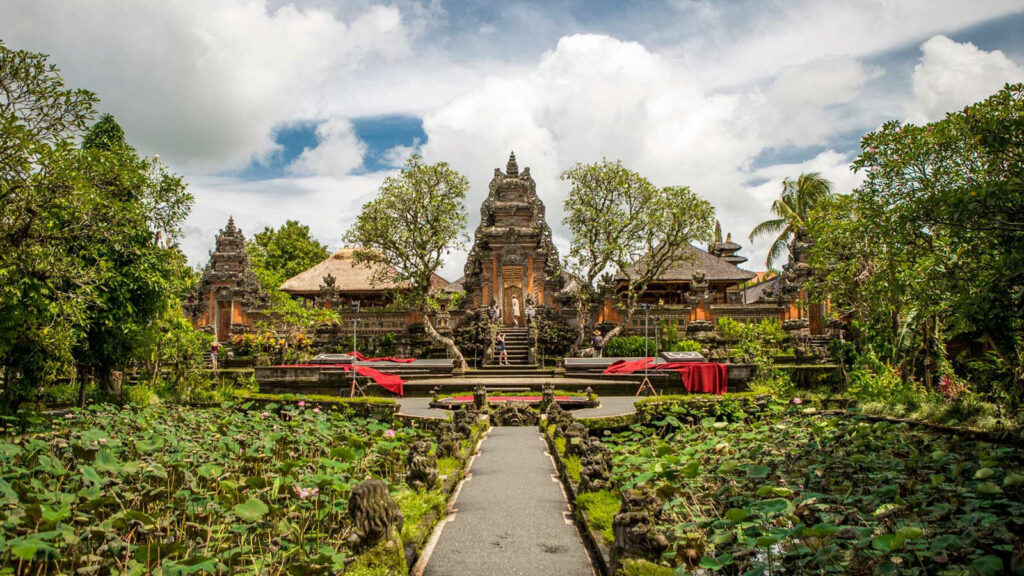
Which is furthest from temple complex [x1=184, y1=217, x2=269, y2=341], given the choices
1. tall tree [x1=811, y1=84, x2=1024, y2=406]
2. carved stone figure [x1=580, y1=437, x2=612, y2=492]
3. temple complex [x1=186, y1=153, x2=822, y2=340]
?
tall tree [x1=811, y1=84, x2=1024, y2=406]

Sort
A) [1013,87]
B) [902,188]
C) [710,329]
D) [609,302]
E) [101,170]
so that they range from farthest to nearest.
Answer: [609,302], [710,329], [101,170], [902,188], [1013,87]

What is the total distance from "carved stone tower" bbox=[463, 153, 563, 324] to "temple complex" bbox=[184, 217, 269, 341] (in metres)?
9.89

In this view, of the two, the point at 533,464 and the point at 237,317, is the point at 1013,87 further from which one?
the point at 237,317

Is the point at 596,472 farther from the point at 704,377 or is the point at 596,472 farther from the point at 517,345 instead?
the point at 517,345

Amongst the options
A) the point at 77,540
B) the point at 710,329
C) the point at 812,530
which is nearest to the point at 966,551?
the point at 812,530

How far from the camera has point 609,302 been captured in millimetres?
25938

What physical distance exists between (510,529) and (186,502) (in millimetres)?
2733

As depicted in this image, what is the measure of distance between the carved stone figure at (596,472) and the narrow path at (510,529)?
1.12 feet

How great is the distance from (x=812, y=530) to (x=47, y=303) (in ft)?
32.3

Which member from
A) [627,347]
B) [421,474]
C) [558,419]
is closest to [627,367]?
[627,347]

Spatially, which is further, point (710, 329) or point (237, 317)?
point (237, 317)

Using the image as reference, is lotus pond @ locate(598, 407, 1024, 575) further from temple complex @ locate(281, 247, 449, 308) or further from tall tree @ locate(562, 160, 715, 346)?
temple complex @ locate(281, 247, 449, 308)

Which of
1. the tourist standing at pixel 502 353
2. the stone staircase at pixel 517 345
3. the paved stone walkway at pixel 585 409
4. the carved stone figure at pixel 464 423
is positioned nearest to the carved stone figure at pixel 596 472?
the carved stone figure at pixel 464 423

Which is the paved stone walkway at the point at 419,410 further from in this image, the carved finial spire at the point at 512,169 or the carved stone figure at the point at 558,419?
the carved finial spire at the point at 512,169
